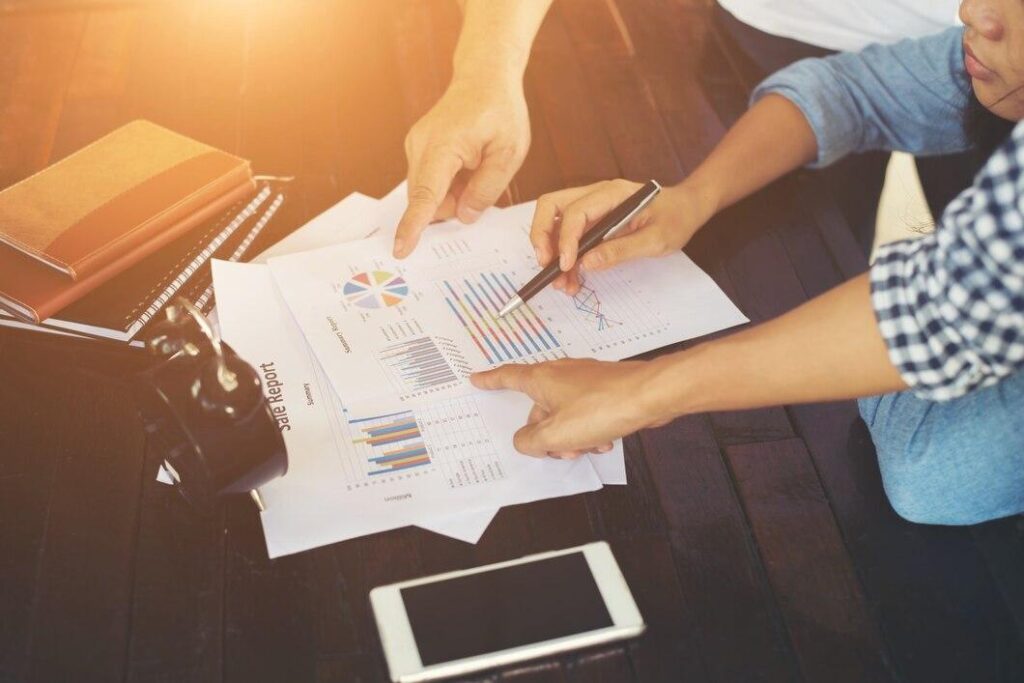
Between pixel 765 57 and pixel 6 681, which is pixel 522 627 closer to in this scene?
pixel 6 681

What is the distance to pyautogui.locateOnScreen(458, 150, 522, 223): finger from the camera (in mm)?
1147

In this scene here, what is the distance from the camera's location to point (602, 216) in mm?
1111

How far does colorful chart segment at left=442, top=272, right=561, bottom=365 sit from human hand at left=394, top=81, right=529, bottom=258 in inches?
3.7

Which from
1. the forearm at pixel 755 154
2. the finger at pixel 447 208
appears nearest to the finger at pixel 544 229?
the finger at pixel 447 208

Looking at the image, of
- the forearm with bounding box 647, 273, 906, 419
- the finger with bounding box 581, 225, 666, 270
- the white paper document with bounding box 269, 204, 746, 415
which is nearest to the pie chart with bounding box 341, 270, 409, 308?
the white paper document with bounding box 269, 204, 746, 415

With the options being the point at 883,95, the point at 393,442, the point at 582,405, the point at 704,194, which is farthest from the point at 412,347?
the point at 883,95

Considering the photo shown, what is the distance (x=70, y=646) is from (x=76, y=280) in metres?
0.40

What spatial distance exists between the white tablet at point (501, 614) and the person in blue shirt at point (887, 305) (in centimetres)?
13

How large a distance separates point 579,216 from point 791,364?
389mm

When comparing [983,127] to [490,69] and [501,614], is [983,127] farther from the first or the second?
[501,614]

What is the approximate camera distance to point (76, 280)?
0.95 meters

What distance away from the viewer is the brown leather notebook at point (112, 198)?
96 centimetres

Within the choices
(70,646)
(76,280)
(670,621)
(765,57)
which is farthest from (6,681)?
(765,57)

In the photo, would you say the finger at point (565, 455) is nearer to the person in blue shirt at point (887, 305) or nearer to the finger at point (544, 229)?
the person in blue shirt at point (887, 305)
